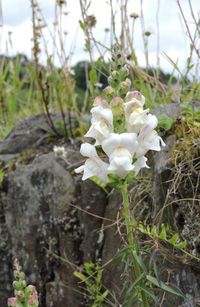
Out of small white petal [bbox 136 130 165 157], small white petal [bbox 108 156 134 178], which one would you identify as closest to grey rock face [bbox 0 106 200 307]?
small white petal [bbox 136 130 165 157]

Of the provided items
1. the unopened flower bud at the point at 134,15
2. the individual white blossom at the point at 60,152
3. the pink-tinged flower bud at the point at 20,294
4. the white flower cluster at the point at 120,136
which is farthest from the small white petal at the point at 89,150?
the unopened flower bud at the point at 134,15

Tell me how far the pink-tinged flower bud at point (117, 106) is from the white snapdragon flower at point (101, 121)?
0.02 meters

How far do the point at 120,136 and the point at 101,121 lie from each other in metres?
0.08

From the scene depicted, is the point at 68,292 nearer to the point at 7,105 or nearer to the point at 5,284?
the point at 5,284

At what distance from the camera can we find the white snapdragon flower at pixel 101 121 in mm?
1666

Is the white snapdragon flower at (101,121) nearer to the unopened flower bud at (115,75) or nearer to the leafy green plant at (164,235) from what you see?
the unopened flower bud at (115,75)

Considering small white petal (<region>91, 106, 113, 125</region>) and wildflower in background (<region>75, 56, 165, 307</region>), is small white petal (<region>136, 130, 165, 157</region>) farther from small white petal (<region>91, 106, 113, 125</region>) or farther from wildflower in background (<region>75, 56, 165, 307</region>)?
small white petal (<region>91, 106, 113, 125</region>)

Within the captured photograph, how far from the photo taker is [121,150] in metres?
1.64

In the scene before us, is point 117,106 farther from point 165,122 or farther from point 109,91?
point 165,122

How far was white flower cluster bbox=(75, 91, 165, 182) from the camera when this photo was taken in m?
1.63

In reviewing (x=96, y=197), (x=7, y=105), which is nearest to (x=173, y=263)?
(x=96, y=197)

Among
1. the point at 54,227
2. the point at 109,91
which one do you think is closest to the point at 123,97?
the point at 109,91

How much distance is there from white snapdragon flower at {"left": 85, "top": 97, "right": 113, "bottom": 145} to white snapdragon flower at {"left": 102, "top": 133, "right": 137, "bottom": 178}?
0.04 meters

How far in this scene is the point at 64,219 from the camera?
311 centimetres
